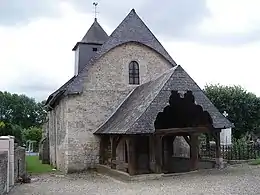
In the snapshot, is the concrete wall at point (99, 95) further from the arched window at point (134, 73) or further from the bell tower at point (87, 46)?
the bell tower at point (87, 46)

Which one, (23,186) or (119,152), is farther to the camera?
(119,152)

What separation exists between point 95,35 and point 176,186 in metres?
16.2

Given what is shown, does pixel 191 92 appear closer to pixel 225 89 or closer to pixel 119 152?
pixel 119 152

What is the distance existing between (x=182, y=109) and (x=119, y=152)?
443 centimetres

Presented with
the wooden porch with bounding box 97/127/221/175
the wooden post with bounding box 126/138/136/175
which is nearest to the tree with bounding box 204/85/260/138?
the wooden porch with bounding box 97/127/221/175

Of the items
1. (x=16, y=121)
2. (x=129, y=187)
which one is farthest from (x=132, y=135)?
(x=16, y=121)

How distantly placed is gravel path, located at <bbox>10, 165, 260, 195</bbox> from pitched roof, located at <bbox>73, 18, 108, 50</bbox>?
491 inches

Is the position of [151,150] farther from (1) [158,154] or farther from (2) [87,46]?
(2) [87,46]

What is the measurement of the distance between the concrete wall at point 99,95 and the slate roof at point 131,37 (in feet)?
0.81

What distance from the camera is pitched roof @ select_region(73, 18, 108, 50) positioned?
26.9m

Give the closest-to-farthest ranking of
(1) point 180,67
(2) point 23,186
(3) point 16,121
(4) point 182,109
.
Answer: (2) point 23,186, (1) point 180,67, (4) point 182,109, (3) point 16,121

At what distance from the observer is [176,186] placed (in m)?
13.5

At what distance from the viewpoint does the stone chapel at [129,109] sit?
56.3ft

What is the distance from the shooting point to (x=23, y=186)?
1534 cm
